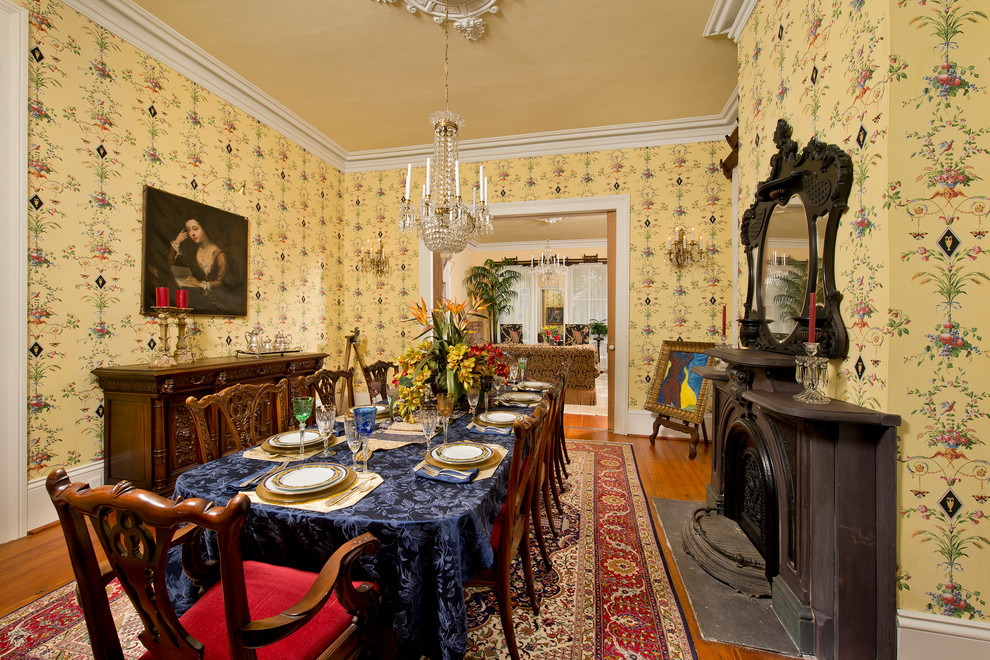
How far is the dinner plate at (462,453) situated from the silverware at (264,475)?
0.50 meters

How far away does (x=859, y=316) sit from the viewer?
145cm

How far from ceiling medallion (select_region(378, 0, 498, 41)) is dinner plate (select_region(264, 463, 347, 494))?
267 cm

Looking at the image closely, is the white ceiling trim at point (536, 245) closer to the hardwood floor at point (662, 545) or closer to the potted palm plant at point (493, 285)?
the potted palm plant at point (493, 285)

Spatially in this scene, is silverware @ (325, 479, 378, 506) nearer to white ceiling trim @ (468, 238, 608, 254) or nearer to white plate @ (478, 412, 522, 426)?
white plate @ (478, 412, 522, 426)

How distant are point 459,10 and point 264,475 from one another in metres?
2.78

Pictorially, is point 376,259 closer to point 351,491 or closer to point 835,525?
point 351,491

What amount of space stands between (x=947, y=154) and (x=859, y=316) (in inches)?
20.9

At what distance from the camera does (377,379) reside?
117 inches

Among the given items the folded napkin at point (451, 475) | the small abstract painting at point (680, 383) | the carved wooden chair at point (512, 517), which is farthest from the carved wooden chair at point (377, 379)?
the small abstract painting at point (680, 383)

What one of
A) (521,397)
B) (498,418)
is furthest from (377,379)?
(498,418)

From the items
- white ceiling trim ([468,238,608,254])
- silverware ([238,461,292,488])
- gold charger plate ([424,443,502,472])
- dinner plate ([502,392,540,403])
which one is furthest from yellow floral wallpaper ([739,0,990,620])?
white ceiling trim ([468,238,608,254])

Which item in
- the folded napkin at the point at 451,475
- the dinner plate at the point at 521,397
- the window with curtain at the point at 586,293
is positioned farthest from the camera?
the window with curtain at the point at 586,293

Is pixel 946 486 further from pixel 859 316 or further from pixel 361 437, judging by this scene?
pixel 361 437

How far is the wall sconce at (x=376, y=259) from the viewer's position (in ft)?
15.7
